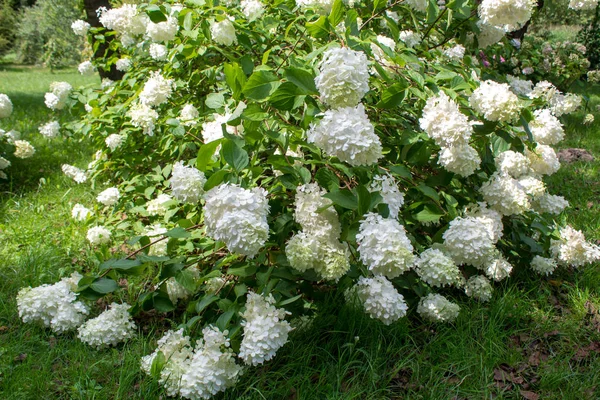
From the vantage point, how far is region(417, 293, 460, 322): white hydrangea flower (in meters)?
2.25

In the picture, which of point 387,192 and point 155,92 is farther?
point 155,92

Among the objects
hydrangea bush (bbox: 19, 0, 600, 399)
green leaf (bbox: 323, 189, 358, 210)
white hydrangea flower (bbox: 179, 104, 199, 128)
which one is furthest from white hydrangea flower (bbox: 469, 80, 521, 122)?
white hydrangea flower (bbox: 179, 104, 199, 128)

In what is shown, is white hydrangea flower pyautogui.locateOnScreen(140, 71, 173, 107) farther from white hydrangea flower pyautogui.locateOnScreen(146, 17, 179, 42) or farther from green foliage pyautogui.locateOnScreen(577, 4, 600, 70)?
green foliage pyautogui.locateOnScreen(577, 4, 600, 70)

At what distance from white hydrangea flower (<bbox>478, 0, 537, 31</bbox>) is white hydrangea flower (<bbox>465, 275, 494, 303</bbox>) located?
1.43 m

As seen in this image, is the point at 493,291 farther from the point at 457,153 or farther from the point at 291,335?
the point at 291,335

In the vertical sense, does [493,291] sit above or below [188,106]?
below

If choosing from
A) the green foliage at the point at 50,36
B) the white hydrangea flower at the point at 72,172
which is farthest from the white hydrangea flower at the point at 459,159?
the green foliage at the point at 50,36

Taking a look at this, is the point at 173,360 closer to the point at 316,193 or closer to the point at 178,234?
the point at 178,234

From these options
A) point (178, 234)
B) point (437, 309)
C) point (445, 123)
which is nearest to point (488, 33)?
point (445, 123)

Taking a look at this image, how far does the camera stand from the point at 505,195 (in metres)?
2.47

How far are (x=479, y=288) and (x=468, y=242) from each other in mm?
415

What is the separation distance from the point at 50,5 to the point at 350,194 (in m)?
27.1

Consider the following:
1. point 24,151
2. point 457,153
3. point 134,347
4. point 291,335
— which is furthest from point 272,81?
point 24,151

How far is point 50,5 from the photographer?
79.9ft
